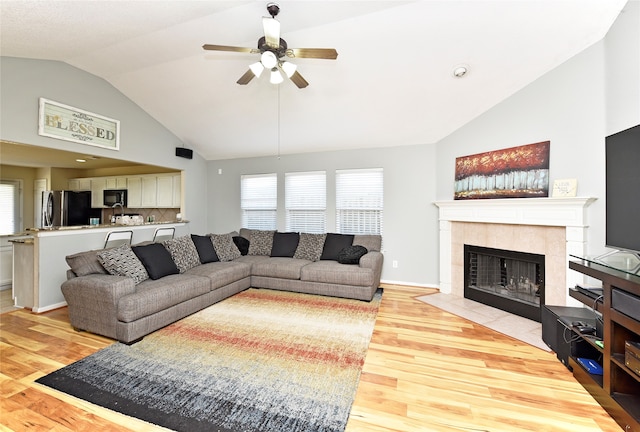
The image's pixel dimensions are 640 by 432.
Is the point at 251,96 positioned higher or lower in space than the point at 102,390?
higher

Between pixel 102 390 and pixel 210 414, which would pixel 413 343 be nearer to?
pixel 210 414

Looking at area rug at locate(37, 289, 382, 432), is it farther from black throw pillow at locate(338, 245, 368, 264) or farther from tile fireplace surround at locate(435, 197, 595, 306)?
tile fireplace surround at locate(435, 197, 595, 306)

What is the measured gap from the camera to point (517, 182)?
3365 mm

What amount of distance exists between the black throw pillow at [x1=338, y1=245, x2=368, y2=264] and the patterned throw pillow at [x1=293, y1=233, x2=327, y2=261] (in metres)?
0.46

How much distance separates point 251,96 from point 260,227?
2.69 meters

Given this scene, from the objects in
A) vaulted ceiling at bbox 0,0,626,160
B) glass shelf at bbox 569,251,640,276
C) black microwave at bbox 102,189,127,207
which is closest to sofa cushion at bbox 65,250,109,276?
vaulted ceiling at bbox 0,0,626,160

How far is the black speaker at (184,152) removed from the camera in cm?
534

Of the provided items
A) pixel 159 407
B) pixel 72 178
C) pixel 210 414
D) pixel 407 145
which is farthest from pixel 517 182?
pixel 72 178

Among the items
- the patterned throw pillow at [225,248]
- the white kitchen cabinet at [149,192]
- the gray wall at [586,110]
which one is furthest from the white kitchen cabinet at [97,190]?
the gray wall at [586,110]

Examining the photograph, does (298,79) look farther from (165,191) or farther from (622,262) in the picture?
(165,191)

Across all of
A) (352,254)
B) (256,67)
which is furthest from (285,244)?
(256,67)

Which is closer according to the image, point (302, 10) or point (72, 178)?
point (302, 10)

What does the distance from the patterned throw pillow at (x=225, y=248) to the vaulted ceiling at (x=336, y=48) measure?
203 centimetres

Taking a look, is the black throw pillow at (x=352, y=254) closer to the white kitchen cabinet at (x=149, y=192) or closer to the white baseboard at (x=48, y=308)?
the white baseboard at (x=48, y=308)
